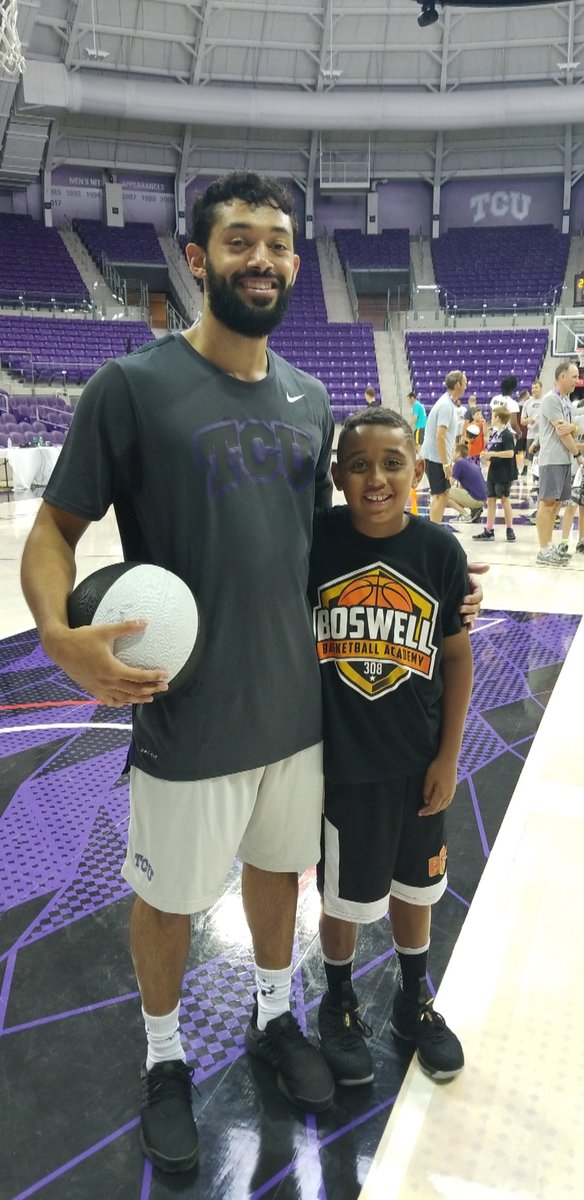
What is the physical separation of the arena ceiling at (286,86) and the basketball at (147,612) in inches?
837

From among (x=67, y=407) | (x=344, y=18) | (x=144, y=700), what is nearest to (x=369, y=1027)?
(x=144, y=700)

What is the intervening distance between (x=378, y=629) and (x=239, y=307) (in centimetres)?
65

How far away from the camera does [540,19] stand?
20250 millimetres

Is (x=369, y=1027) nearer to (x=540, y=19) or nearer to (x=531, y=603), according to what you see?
(x=531, y=603)

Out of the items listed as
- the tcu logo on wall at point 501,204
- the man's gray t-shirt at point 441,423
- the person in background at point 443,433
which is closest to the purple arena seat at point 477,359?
the tcu logo on wall at point 501,204

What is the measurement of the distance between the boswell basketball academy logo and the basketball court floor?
0.82 m

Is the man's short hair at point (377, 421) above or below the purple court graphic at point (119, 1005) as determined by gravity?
above

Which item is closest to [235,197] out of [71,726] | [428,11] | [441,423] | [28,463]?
[71,726]

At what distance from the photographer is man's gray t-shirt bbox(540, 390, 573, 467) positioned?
6.03 metres

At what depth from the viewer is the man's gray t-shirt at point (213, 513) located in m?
1.31

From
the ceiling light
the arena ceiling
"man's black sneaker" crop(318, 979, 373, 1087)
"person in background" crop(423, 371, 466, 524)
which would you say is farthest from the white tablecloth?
the arena ceiling

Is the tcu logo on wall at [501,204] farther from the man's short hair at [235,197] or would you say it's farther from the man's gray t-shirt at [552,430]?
the man's short hair at [235,197]

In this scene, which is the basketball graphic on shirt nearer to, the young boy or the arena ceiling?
the young boy

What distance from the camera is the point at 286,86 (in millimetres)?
22062
